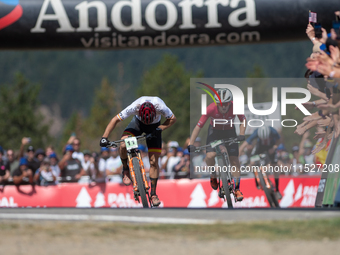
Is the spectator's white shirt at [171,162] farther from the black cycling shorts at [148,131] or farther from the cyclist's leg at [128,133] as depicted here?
the black cycling shorts at [148,131]

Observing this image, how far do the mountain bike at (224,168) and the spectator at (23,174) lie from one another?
6.13 m

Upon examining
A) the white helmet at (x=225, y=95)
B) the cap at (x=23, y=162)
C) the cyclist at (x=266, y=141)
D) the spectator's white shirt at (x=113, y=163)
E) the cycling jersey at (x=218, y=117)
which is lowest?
the spectator's white shirt at (x=113, y=163)

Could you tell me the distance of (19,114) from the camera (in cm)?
4731

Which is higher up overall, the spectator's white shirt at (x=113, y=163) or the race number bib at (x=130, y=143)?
the race number bib at (x=130, y=143)

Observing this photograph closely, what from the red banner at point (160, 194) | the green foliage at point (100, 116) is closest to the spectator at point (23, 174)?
the red banner at point (160, 194)

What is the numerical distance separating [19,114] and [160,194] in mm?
37324

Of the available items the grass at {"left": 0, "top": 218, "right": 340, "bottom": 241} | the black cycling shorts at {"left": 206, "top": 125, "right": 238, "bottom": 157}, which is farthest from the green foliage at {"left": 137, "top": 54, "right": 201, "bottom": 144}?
the grass at {"left": 0, "top": 218, "right": 340, "bottom": 241}

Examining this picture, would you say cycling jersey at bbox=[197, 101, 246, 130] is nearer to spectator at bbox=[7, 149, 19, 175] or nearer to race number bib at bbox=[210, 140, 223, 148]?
race number bib at bbox=[210, 140, 223, 148]

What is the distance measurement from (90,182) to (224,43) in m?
5.16

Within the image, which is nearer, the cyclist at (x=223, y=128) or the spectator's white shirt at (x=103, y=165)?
the cyclist at (x=223, y=128)

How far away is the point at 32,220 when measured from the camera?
567cm

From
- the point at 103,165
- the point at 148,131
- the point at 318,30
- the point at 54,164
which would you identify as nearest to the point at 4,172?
the point at 54,164

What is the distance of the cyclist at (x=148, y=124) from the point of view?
26.2ft
